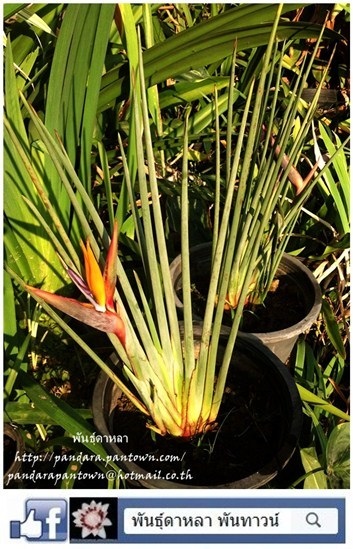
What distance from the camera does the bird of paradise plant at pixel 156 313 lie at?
0.49 meters

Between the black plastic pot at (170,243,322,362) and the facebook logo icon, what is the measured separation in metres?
0.26

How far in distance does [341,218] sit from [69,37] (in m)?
0.45

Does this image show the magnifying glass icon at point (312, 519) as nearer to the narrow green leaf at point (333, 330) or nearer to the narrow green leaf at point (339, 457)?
the narrow green leaf at point (339, 457)

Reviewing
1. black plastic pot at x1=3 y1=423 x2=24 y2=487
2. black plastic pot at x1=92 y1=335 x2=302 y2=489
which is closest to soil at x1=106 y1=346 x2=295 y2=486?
black plastic pot at x1=92 y1=335 x2=302 y2=489

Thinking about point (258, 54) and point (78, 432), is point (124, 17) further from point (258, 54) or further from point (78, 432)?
point (78, 432)

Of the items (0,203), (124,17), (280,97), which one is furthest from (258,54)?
(0,203)

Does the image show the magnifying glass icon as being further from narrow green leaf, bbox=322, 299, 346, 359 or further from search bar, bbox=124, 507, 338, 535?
narrow green leaf, bbox=322, 299, 346, 359

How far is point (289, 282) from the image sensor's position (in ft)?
2.73

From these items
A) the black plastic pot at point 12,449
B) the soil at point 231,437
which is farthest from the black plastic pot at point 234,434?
the black plastic pot at point 12,449

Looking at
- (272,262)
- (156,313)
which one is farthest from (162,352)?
(272,262)

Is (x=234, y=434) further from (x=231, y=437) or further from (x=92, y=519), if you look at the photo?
(x=92, y=519)

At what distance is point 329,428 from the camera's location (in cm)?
74

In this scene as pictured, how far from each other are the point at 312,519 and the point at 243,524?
7 cm

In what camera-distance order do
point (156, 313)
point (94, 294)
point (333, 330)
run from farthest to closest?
1. point (333, 330)
2. point (156, 313)
3. point (94, 294)
